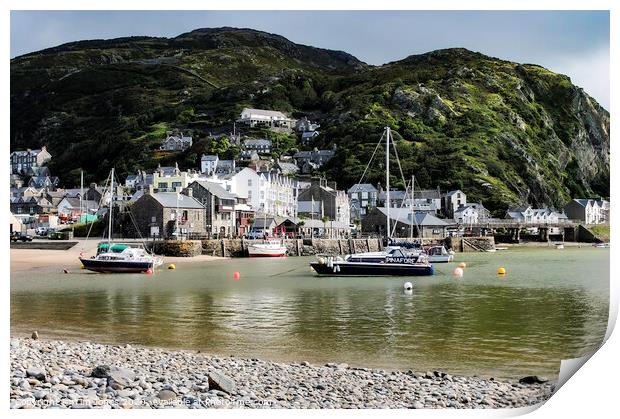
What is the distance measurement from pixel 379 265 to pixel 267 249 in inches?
414

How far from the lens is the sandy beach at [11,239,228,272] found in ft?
66.0

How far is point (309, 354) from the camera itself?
718cm

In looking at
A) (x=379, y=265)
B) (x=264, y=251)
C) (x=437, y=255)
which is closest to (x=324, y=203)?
(x=264, y=251)

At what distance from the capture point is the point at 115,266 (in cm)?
1845

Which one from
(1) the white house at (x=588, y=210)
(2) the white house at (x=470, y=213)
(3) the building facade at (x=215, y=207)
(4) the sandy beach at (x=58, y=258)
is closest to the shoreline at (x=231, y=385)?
(4) the sandy beach at (x=58, y=258)

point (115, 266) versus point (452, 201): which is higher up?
point (452, 201)

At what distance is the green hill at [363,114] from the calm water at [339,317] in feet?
95.4

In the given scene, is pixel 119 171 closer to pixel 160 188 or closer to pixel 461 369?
pixel 160 188

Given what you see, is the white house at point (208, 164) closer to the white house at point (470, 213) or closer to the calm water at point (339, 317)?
the white house at point (470, 213)

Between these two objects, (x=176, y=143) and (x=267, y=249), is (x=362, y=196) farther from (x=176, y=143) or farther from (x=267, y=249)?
(x=267, y=249)

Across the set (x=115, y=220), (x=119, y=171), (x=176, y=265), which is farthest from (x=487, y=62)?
(x=176, y=265)

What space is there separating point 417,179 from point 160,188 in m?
22.8

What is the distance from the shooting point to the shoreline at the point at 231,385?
4621mm
